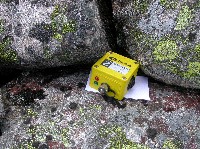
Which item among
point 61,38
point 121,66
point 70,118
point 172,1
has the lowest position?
point 70,118

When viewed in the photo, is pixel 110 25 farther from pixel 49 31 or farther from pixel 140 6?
pixel 49 31

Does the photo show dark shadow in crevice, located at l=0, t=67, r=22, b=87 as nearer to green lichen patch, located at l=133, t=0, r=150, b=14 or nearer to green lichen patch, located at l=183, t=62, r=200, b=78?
green lichen patch, located at l=133, t=0, r=150, b=14

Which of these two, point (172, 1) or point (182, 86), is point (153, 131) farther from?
point (172, 1)

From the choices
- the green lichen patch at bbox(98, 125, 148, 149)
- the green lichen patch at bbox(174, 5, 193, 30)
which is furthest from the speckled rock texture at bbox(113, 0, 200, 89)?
the green lichen patch at bbox(98, 125, 148, 149)

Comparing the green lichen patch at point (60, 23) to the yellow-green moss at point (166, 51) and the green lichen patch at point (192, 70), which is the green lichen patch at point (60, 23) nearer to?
the yellow-green moss at point (166, 51)

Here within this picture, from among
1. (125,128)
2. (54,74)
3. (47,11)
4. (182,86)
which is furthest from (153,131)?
(47,11)
